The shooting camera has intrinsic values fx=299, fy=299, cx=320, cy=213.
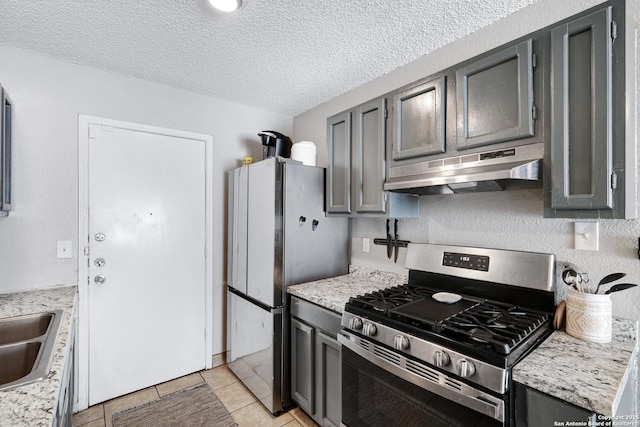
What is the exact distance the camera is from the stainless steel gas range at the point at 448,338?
1059 mm

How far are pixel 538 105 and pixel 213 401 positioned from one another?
273 cm

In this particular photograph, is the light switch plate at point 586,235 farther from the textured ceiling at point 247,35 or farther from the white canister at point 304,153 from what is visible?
the white canister at point 304,153

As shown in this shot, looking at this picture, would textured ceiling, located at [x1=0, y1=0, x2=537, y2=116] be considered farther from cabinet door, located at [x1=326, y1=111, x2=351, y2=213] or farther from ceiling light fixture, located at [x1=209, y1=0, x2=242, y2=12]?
cabinet door, located at [x1=326, y1=111, x2=351, y2=213]

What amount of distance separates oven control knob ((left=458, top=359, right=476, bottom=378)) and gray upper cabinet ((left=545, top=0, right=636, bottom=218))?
70 cm

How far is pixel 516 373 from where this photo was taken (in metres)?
1.00

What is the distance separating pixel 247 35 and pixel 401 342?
6.21ft

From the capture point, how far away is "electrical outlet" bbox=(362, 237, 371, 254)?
96.0 inches

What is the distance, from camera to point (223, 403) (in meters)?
2.23

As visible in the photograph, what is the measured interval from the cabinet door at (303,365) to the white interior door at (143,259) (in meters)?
1.05

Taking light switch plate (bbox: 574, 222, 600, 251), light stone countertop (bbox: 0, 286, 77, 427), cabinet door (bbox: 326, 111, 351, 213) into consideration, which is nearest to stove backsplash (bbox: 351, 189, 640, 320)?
light switch plate (bbox: 574, 222, 600, 251)

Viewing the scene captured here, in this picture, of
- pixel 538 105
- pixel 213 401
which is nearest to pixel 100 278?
pixel 213 401

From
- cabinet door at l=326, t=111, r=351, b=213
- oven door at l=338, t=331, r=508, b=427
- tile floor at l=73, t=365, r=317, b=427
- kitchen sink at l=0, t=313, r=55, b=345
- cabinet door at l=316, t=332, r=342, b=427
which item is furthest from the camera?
cabinet door at l=326, t=111, r=351, b=213

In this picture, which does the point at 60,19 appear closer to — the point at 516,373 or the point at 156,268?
the point at 156,268

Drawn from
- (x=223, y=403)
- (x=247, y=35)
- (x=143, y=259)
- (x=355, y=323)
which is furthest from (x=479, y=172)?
(x=143, y=259)
